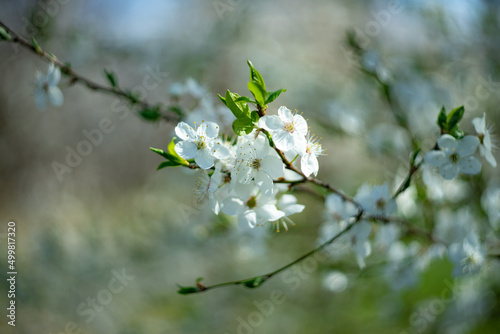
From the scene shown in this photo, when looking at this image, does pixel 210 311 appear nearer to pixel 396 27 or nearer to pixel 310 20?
pixel 396 27

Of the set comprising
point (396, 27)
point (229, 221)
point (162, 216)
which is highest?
point (396, 27)

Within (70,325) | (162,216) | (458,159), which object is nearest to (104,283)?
(70,325)

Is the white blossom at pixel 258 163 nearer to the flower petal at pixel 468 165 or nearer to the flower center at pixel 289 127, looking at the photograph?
the flower center at pixel 289 127

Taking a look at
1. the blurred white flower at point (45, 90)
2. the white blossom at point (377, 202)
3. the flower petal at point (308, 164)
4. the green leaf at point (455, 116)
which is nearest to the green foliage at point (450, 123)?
the green leaf at point (455, 116)

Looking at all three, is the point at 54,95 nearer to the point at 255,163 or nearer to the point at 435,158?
the point at 255,163

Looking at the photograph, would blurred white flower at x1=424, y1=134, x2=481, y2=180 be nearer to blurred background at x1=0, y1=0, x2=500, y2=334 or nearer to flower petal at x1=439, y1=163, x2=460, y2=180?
flower petal at x1=439, y1=163, x2=460, y2=180

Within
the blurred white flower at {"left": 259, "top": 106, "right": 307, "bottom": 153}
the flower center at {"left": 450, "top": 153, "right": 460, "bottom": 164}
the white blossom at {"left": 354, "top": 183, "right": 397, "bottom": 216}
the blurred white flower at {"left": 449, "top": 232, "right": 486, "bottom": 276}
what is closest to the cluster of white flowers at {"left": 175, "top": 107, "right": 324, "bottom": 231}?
the blurred white flower at {"left": 259, "top": 106, "right": 307, "bottom": 153}
